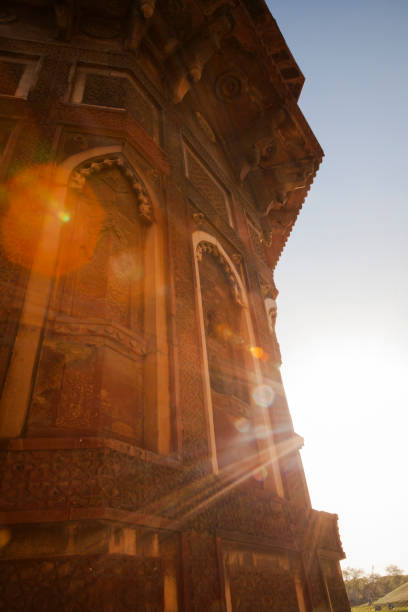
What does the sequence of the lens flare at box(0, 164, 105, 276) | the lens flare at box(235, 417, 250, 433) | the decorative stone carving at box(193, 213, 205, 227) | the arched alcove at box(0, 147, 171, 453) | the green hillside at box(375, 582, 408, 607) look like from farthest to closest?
the green hillside at box(375, 582, 408, 607), the decorative stone carving at box(193, 213, 205, 227), the lens flare at box(235, 417, 250, 433), the lens flare at box(0, 164, 105, 276), the arched alcove at box(0, 147, 171, 453)

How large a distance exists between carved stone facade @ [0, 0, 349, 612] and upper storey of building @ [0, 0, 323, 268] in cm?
3

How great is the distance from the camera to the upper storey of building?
15.6 ft

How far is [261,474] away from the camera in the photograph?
12.3ft

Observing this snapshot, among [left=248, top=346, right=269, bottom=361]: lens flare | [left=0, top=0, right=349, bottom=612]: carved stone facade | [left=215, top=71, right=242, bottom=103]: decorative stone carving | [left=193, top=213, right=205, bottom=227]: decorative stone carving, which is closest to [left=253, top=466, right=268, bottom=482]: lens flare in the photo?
[left=0, top=0, right=349, bottom=612]: carved stone facade

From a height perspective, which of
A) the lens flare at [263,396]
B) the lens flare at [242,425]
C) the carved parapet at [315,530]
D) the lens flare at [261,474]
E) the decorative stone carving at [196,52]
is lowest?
the carved parapet at [315,530]

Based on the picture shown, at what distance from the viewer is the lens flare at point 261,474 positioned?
367 cm

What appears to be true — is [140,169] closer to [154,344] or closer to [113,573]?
[154,344]

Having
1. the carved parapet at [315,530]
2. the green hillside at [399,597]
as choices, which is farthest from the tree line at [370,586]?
the carved parapet at [315,530]

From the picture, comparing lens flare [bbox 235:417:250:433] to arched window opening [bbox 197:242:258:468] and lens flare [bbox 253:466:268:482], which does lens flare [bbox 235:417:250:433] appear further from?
lens flare [bbox 253:466:268:482]

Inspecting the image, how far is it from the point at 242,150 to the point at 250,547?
5408 millimetres

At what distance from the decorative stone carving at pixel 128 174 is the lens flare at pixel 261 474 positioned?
2.37 meters

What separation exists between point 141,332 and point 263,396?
6.14 ft

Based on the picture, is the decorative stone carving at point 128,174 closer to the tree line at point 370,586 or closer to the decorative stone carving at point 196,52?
the decorative stone carving at point 196,52

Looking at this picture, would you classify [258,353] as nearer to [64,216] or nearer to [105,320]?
[105,320]
